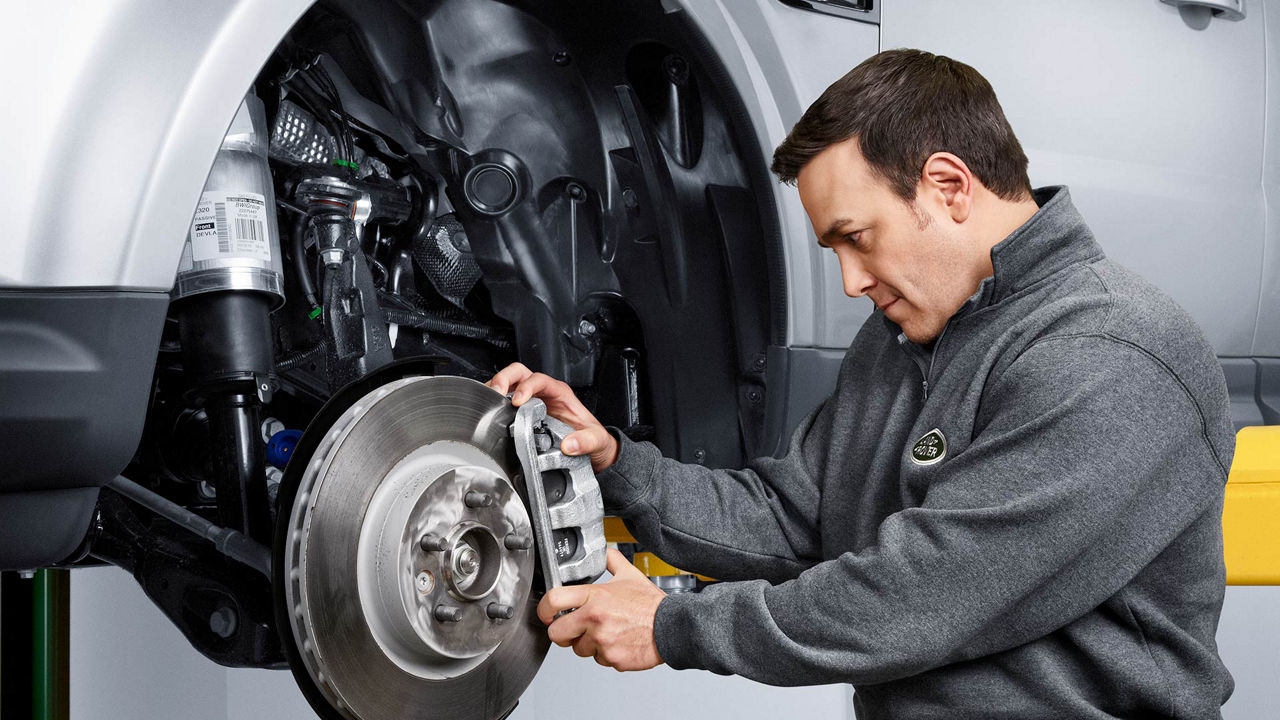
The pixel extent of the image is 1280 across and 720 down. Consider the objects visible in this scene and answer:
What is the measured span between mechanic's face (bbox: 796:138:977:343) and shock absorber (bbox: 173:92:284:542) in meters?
0.47

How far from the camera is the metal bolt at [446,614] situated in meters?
0.95

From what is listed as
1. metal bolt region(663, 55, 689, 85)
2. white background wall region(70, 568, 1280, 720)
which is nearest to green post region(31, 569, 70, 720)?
white background wall region(70, 568, 1280, 720)

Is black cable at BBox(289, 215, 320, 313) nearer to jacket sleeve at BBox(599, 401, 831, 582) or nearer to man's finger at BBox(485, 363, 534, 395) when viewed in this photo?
man's finger at BBox(485, 363, 534, 395)

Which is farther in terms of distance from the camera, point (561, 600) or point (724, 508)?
point (724, 508)

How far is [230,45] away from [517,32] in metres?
0.53

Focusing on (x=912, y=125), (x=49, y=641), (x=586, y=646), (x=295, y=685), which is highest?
(x=912, y=125)

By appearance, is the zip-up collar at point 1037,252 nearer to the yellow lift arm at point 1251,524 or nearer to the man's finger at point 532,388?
the man's finger at point 532,388

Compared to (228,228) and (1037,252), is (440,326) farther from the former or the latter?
(1037,252)

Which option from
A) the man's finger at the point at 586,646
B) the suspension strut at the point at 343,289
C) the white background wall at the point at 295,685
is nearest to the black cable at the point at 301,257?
the suspension strut at the point at 343,289

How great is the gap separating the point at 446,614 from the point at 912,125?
1.84ft

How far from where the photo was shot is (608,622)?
3.15 ft

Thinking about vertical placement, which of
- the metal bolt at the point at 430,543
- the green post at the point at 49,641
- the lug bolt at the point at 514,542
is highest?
the metal bolt at the point at 430,543

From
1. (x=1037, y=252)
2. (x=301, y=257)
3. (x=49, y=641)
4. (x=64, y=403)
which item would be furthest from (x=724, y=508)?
(x=49, y=641)

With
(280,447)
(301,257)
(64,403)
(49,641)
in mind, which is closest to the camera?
(64,403)
